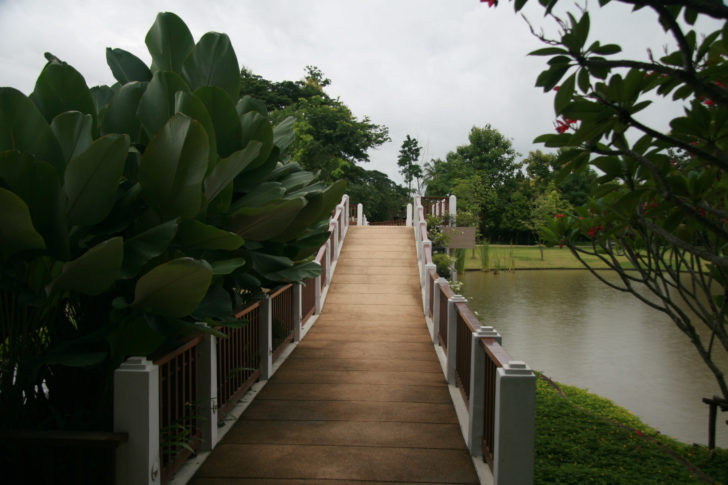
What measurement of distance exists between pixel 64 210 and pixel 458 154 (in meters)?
44.8

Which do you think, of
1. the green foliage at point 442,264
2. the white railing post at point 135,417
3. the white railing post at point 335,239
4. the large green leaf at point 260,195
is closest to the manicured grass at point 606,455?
the white railing post at point 135,417

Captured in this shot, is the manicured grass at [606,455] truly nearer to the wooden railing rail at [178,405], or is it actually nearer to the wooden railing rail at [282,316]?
the wooden railing rail at [178,405]

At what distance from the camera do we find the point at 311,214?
324cm

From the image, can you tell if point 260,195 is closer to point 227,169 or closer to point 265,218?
point 265,218

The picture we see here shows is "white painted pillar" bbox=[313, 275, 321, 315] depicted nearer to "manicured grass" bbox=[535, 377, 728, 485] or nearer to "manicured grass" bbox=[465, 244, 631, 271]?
"manicured grass" bbox=[535, 377, 728, 485]

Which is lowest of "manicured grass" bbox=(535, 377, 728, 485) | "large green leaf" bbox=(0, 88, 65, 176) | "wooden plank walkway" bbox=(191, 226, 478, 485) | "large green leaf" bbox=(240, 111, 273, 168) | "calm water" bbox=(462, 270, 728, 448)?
"calm water" bbox=(462, 270, 728, 448)

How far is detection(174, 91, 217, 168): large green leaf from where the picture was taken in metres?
2.39

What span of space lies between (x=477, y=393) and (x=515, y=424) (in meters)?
0.73

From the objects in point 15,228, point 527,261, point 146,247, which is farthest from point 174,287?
point 527,261

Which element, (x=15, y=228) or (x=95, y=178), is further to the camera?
(x=95, y=178)

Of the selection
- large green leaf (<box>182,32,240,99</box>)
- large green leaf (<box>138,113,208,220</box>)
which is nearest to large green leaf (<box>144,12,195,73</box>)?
large green leaf (<box>182,32,240,99</box>)

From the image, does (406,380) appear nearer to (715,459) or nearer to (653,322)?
(715,459)

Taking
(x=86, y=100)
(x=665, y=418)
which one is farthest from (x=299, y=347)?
(x=665, y=418)

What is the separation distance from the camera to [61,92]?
254 centimetres
